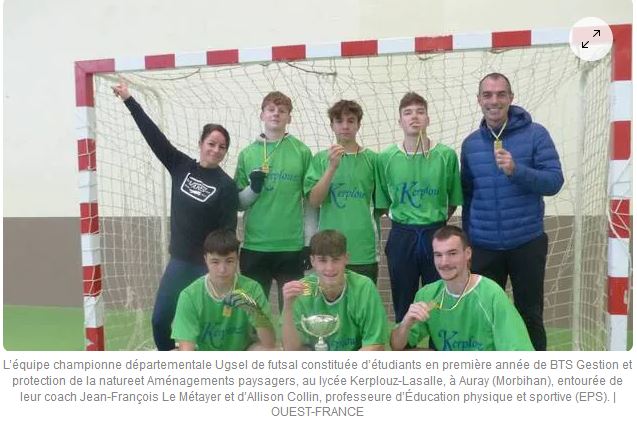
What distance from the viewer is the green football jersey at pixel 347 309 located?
1.34 m

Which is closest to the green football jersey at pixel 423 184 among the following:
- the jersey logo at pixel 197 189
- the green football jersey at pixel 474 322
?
the green football jersey at pixel 474 322

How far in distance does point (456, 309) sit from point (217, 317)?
63cm

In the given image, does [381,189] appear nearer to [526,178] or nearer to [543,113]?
[526,178]

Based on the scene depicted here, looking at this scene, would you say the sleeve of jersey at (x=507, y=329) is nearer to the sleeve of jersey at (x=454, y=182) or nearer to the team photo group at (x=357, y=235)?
the team photo group at (x=357, y=235)

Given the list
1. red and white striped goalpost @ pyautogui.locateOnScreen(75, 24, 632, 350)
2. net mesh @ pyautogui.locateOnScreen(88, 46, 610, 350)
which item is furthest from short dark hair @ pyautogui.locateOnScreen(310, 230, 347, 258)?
net mesh @ pyautogui.locateOnScreen(88, 46, 610, 350)

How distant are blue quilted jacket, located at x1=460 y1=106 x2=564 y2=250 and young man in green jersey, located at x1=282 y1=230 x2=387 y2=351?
1.30 feet

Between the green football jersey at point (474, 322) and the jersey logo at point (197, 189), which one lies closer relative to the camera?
the green football jersey at point (474, 322)

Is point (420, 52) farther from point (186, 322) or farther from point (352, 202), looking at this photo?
point (186, 322)

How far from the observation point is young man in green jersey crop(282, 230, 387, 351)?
1.32m

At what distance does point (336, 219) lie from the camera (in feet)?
5.09

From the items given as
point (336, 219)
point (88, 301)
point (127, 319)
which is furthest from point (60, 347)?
point (336, 219)

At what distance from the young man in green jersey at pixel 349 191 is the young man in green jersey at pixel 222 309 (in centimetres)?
28

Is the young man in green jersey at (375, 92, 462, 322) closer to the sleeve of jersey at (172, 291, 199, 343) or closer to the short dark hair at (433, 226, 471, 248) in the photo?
the short dark hair at (433, 226, 471, 248)
